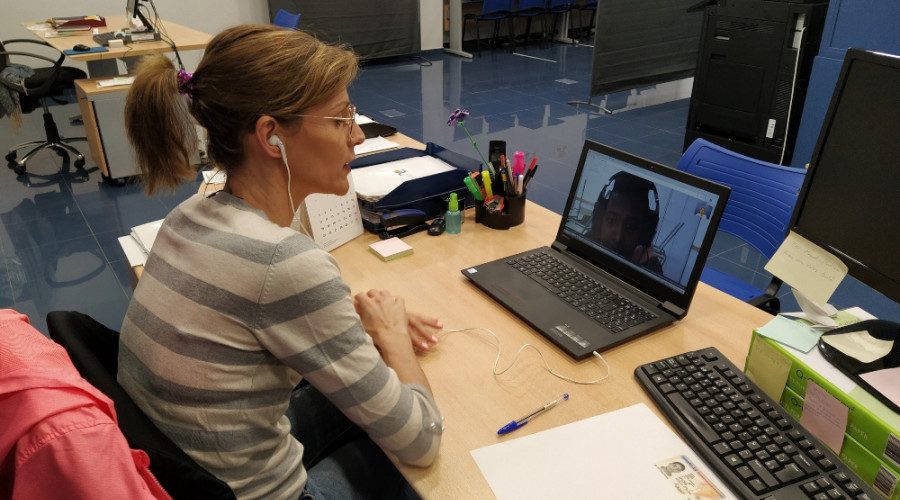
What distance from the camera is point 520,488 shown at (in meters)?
0.92

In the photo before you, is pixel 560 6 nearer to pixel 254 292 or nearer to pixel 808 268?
pixel 808 268

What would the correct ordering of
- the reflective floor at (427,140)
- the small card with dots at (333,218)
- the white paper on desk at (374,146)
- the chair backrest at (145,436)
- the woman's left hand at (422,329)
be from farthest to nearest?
1. the reflective floor at (427,140)
2. the white paper on desk at (374,146)
3. the small card with dots at (333,218)
4. the woman's left hand at (422,329)
5. the chair backrest at (145,436)

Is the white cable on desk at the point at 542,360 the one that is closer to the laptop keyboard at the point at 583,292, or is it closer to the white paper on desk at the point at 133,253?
the laptop keyboard at the point at 583,292

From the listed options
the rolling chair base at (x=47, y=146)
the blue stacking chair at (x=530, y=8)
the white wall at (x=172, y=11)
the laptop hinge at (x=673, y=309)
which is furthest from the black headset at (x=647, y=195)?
the blue stacking chair at (x=530, y=8)

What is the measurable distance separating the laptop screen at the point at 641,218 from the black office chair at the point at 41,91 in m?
4.09

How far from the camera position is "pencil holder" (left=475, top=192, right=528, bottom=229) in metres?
1.73

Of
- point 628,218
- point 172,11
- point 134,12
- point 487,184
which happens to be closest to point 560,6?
point 172,11

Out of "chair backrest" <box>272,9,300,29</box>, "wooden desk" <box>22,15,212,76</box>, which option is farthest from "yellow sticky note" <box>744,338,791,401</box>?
"chair backrest" <box>272,9,300,29</box>

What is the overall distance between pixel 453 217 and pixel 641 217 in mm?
544

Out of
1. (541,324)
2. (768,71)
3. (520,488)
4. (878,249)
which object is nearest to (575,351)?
(541,324)

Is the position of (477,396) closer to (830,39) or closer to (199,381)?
(199,381)

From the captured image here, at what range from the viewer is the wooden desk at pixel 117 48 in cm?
404

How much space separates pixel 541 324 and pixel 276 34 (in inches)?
29.1

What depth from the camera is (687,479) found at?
3.07ft
